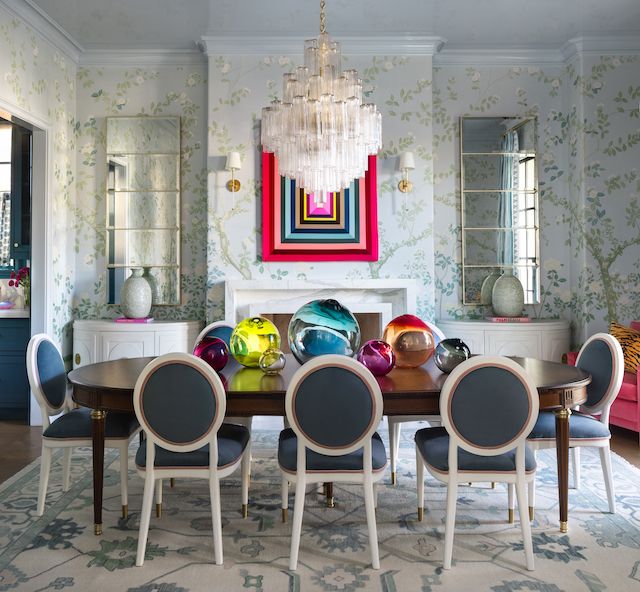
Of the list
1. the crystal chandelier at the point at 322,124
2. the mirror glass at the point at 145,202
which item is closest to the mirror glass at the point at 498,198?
the crystal chandelier at the point at 322,124

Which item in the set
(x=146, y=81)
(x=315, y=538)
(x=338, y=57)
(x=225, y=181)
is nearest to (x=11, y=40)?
(x=146, y=81)

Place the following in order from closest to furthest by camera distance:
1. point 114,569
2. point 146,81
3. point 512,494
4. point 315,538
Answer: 1. point 114,569
2. point 315,538
3. point 512,494
4. point 146,81

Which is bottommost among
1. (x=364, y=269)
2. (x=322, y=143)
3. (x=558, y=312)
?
(x=558, y=312)

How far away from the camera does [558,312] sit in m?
4.56

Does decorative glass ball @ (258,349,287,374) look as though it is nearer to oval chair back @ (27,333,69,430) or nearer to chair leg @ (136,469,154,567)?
chair leg @ (136,469,154,567)

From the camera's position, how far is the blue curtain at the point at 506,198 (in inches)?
179

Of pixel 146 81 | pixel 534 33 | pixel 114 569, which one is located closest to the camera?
pixel 114 569

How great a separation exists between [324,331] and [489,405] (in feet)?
2.52

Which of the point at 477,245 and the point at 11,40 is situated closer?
the point at 11,40

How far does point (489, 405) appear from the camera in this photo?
1.96m

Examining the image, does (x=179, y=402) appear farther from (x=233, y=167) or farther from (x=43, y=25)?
(x=43, y=25)

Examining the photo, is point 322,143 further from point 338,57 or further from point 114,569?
point 114,569

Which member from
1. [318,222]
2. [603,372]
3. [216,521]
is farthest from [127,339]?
[603,372]

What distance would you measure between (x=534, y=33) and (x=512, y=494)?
360cm
